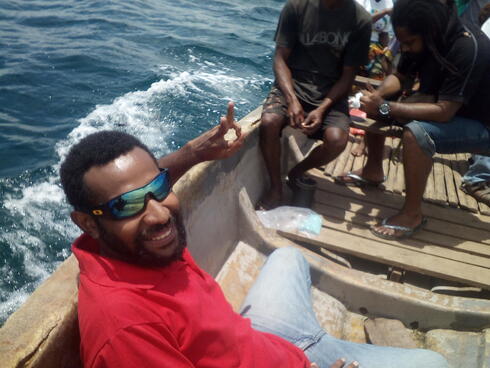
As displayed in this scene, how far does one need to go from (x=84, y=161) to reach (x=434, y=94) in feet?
8.39

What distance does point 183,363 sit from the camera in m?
1.21

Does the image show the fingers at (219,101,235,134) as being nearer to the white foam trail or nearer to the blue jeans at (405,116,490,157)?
the blue jeans at (405,116,490,157)

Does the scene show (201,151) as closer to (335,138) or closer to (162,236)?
(162,236)

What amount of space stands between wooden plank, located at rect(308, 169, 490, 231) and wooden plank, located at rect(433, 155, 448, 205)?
0.28 ft

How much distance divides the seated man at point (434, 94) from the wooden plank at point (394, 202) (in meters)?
0.23

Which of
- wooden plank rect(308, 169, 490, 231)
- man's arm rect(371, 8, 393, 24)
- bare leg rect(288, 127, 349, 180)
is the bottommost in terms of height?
wooden plank rect(308, 169, 490, 231)

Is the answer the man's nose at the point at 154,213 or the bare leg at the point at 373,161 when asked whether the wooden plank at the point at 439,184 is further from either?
the man's nose at the point at 154,213

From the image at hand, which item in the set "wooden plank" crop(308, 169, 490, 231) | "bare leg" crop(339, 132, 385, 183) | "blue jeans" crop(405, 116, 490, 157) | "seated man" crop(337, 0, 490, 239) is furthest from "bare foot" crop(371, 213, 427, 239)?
"bare leg" crop(339, 132, 385, 183)

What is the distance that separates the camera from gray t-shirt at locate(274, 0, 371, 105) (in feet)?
10.6

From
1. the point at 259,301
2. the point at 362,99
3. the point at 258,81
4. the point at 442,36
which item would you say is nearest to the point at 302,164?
the point at 362,99


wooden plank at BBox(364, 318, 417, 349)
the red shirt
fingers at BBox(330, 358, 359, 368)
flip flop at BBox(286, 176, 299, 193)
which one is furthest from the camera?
flip flop at BBox(286, 176, 299, 193)

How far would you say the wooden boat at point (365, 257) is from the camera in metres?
2.36

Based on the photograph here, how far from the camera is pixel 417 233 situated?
3.04 m

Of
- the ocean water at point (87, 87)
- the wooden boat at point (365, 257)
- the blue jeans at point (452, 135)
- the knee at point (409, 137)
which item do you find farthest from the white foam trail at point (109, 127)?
the blue jeans at point (452, 135)
